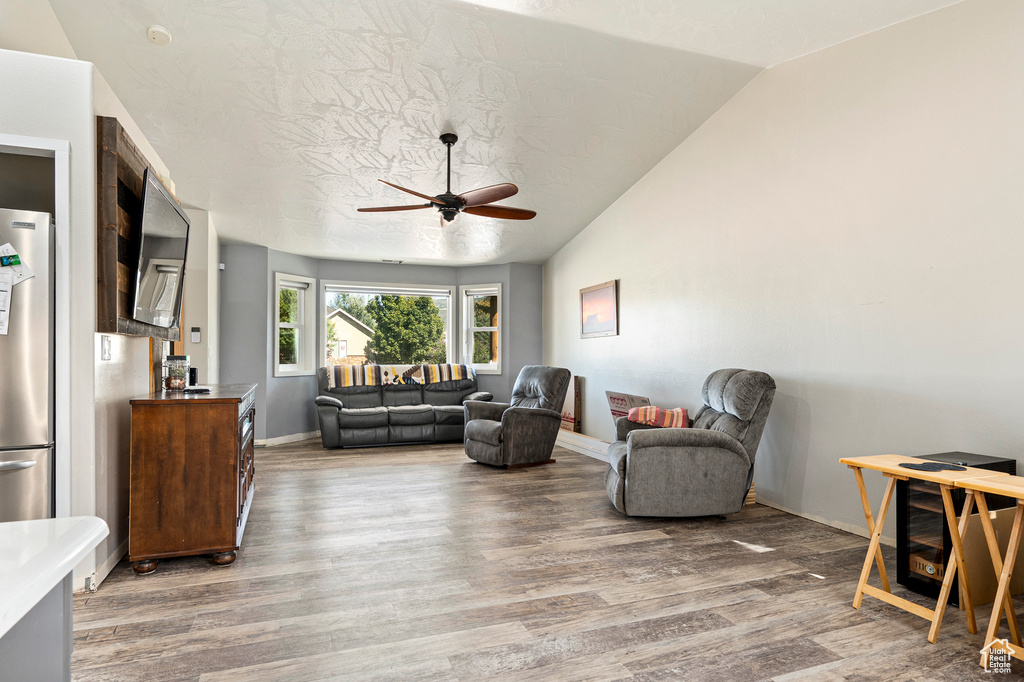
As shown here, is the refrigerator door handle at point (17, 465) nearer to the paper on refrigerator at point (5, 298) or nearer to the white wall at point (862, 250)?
the paper on refrigerator at point (5, 298)

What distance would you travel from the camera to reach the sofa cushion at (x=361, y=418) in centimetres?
644

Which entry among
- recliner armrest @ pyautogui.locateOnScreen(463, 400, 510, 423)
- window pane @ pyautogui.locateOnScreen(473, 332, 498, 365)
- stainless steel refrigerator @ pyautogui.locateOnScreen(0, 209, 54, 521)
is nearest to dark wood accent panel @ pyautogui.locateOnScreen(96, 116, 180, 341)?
stainless steel refrigerator @ pyautogui.locateOnScreen(0, 209, 54, 521)

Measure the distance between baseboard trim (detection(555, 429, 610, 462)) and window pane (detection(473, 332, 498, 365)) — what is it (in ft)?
5.38

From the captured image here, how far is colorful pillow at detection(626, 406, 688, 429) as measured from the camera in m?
4.52

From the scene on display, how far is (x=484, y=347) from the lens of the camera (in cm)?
796

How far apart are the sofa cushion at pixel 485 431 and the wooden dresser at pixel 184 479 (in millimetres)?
2636

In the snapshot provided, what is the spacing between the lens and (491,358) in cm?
791

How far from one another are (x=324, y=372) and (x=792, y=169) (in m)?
5.42

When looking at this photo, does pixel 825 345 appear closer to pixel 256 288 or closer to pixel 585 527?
pixel 585 527

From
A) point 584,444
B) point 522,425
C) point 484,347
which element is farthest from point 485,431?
point 484,347

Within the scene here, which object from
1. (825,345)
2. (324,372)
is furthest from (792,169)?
(324,372)

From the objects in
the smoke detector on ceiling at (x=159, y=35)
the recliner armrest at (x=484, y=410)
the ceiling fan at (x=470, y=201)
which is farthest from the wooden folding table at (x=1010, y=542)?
the smoke detector on ceiling at (x=159, y=35)

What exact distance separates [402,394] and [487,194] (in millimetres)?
4050

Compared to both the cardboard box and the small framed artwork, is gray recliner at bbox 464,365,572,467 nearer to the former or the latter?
the small framed artwork
